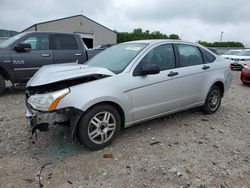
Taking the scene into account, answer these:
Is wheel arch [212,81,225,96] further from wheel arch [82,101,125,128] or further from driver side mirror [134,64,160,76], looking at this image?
wheel arch [82,101,125,128]

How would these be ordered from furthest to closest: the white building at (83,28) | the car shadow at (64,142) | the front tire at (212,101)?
the white building at (83,28) < the front tire at (212,101) < the car shadow at (64,142)

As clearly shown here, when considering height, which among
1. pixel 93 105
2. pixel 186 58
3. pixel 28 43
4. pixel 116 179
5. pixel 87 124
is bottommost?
pixel 116 179

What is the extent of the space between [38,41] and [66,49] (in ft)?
2.78

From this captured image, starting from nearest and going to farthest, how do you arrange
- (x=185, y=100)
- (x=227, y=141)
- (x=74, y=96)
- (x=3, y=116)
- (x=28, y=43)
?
(x=74, y=96) < (x=227, y=141) < (x=185, y=100) < (x=3, y=116) < (x=28, y=43)

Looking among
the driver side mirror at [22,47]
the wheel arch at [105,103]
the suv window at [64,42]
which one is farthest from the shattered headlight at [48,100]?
the suv window at [64,42]

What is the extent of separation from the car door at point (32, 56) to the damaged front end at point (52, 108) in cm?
351

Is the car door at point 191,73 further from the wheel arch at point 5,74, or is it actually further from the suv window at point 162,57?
the wheel arch at point 5,74

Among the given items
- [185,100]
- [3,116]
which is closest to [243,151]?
[185,100]

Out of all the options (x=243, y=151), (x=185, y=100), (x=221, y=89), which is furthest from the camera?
(x=221, y=89)

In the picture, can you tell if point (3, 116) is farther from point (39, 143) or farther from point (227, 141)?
point (227, 141)

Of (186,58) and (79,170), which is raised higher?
(186,58)

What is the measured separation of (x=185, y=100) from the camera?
410 cm

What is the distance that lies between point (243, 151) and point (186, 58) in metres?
1.88

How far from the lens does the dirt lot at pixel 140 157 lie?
8.39 feet
